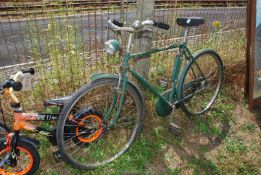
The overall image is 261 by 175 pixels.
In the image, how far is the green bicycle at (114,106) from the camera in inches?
107

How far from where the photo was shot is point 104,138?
3.42 meters

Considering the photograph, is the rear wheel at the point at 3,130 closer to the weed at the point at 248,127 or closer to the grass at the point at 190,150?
the grass at the point at 190,150

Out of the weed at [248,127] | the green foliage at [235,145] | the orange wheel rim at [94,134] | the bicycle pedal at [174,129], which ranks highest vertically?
the orange wheel rim at [94,134]

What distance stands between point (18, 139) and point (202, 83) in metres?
2.57

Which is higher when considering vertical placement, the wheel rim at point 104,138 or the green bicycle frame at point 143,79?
the green bicycle frame at point 143,79

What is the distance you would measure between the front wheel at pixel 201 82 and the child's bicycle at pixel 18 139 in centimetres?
154

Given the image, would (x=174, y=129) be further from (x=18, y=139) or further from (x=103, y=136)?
(x=18, y=139)

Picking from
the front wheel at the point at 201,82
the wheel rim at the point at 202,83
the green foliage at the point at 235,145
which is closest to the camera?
the green foliage at the point at 235,145

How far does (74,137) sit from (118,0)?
6.23 ft

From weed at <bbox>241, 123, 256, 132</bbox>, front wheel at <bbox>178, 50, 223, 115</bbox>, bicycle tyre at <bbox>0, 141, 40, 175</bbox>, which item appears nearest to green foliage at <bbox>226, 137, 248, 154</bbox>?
weed at <bbox>241, 123, 256, 132</bbox>

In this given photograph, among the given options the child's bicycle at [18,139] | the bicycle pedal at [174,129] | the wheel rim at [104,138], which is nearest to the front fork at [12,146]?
the child's bicycle at [18,139]

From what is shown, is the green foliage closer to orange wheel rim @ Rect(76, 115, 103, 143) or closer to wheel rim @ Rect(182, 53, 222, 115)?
wheel rim @ Rect(182, 53, 222, 115)

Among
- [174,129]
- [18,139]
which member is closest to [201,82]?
[174,129]

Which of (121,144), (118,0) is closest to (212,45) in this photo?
(118,0)
